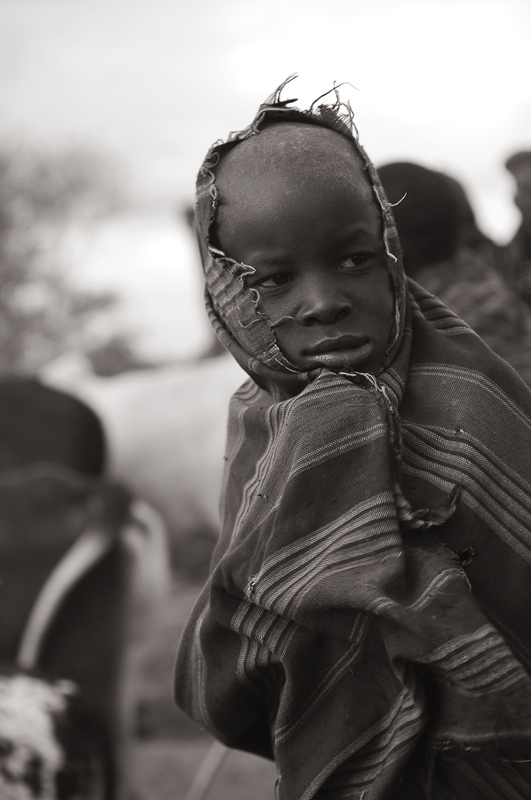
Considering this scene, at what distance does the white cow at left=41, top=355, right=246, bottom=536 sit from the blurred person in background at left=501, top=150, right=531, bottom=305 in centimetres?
159

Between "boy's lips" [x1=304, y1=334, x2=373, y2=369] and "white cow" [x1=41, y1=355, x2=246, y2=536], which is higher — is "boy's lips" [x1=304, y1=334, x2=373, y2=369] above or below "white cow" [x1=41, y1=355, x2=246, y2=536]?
above

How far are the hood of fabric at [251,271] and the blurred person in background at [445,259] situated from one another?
1.02 m

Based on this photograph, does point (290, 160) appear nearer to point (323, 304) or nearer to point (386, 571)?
point (323, 304)

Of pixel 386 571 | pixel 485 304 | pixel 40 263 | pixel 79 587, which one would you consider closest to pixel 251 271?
pixel 386 571

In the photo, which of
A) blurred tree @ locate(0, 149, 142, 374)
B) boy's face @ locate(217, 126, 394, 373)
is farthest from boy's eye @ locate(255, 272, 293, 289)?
blurred tree @ locate(0, 149, 142, 374)

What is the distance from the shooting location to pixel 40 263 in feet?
20.2

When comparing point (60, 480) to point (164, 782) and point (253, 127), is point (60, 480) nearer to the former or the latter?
point (164, 782)

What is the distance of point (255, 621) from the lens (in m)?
1.21

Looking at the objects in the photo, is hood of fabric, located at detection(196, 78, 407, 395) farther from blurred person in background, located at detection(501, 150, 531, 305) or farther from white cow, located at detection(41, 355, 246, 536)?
white cow, located at detection(41, 355, 246, 536)

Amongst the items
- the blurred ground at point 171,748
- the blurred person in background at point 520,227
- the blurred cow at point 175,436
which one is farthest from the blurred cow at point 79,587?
the blurred person in background at point 520,227

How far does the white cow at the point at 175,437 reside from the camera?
172 inches

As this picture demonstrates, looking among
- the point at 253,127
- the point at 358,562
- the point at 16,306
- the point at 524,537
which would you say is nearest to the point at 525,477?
the point at 524,537

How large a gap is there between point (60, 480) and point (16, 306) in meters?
2.67

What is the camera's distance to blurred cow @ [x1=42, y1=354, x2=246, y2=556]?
4.37 meters
